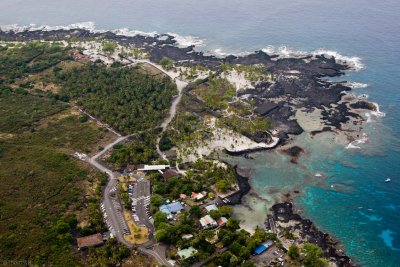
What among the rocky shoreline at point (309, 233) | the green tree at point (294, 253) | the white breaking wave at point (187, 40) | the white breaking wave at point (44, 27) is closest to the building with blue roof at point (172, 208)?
the rocky shoreline at point (309, 233)

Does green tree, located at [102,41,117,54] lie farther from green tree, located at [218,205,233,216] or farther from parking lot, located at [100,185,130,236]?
green tree, located at [218,205,233,216]

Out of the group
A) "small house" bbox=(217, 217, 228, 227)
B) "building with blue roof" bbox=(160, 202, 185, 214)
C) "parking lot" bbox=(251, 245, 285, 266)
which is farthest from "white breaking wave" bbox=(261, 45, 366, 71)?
"parking lot" bbox=(251, 245, 285, 266)

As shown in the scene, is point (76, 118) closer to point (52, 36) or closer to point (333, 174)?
point (333, 174)

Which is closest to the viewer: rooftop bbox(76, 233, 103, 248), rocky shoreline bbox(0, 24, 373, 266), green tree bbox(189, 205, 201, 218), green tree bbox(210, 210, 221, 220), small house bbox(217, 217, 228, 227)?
rooftop bbox(76, 233, 103, 248)

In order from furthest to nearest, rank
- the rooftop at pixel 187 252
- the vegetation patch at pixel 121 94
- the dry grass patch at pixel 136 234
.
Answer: the vegetation patch at pixel 121 94, the dry grass patch at pixel 136 234, the rooftop at pixel 187 252

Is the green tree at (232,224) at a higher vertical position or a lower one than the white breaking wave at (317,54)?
lower

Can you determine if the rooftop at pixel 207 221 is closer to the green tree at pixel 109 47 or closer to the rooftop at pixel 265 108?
the rooftop at pixel 265 108

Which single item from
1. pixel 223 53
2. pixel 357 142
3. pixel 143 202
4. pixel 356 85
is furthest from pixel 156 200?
pixel 223 53
